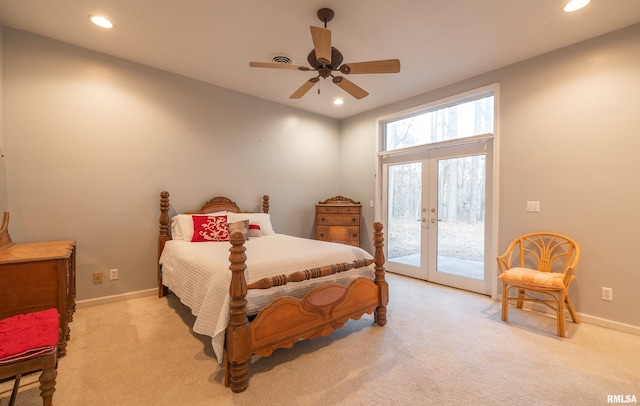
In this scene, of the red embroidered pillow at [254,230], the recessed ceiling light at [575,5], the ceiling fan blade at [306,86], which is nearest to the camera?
the recessed ceiling light at [575,5]

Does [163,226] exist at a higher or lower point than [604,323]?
higher

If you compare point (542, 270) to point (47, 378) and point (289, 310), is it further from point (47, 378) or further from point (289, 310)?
point (47, 378)

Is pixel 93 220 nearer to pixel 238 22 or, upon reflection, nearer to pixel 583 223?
pixel 238 22

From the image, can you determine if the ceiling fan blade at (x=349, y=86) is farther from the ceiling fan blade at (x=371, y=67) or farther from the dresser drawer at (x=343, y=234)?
the dresser drawer at (x=343, y=234)

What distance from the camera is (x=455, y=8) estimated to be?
2.30 meters

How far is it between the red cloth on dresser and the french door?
13.0 ft

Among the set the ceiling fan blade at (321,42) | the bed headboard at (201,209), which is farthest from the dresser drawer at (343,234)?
the ceiling fan blade at (321,42)

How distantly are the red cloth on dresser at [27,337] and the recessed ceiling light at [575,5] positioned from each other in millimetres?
4050

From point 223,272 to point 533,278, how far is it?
268cm

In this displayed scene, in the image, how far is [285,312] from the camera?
1912 mm

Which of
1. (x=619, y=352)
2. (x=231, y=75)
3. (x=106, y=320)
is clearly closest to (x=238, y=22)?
(x=231, y=75)

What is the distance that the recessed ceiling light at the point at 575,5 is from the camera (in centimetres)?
218

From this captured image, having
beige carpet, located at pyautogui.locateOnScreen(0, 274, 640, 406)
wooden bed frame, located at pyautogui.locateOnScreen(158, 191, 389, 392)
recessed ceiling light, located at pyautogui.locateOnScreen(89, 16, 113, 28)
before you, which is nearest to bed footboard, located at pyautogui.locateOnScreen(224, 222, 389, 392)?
wooden bed frame, located at pyautogui.locateOnScreen(158, 191, 389, 392)
